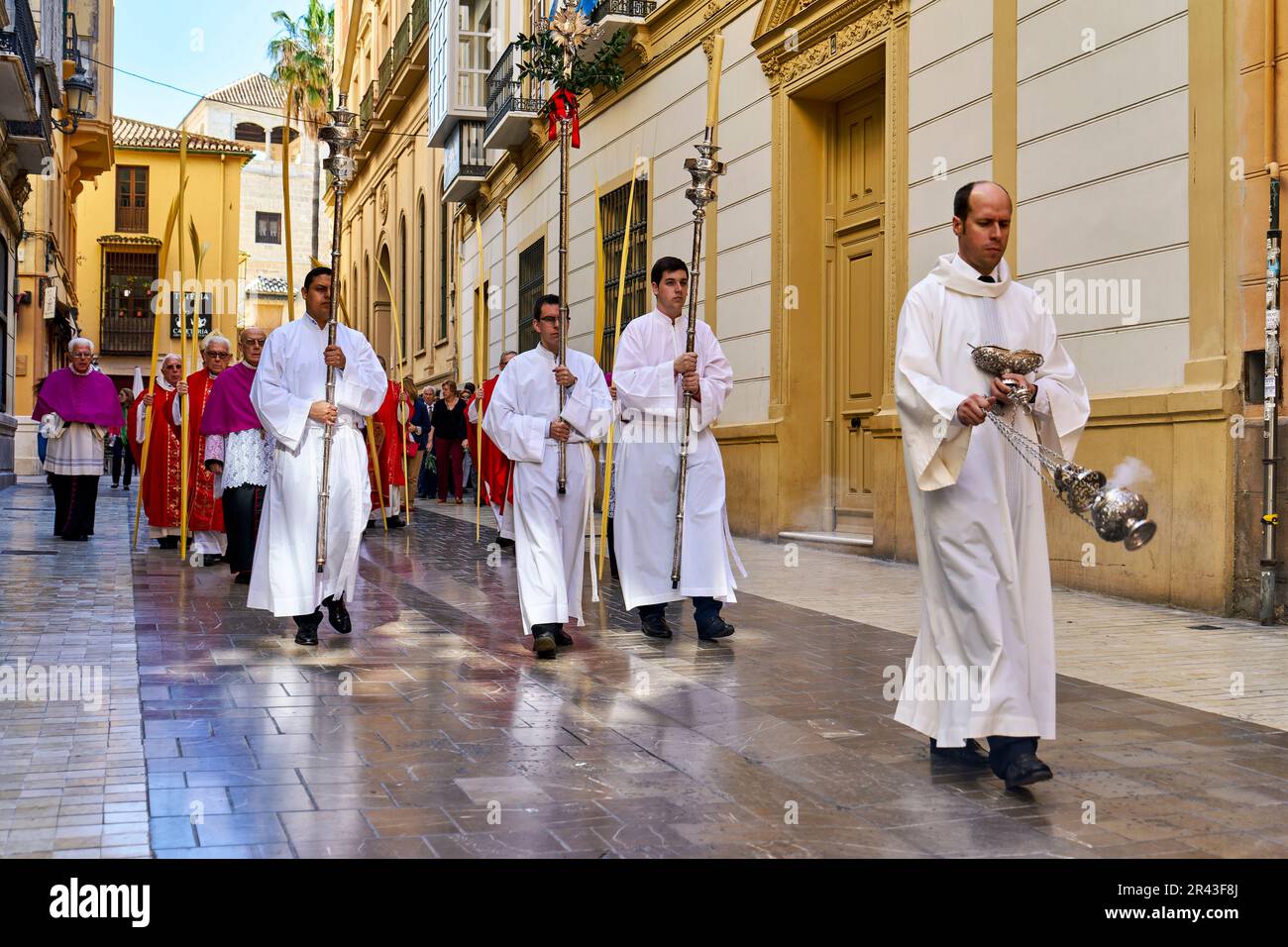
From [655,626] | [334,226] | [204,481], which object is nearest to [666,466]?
[655,626]

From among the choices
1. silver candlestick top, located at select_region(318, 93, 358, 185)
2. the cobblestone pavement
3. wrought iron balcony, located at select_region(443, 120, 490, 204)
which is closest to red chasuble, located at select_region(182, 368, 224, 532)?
the cobblestone pavement

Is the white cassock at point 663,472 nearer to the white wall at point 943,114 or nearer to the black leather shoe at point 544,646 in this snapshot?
the black leather shoe at point 544,646

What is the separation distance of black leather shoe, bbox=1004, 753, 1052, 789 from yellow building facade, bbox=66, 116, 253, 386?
→ 55.5 meters

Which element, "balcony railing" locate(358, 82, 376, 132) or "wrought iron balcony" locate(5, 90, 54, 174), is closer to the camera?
"wrought iron balcony" locate(5, 90, 54, 174)

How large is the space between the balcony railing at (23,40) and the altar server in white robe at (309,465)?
37.4ft

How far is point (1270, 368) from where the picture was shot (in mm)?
8188

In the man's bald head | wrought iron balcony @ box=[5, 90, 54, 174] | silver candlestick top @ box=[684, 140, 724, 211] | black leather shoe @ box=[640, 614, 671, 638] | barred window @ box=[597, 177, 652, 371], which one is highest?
wrought iron balcony @ box=[5, 90, 54, 174]

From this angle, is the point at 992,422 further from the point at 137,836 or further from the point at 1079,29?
the point at 1079,29

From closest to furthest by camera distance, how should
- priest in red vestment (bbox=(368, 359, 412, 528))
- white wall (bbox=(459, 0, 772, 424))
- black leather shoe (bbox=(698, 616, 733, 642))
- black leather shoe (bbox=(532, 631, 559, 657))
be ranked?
black leather shoe (bbox=(532, 631, 559, 657))
black leather shoe (bbox=(698, 616, 733, 642))
white wall (bbox=(459, 0, 772, 424))
priest in red vestment (bbox=(368, 359, 412, 528))

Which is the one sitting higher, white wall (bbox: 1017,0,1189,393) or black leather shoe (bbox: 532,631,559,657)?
white wall (bbox: 1017,0,1189,393)

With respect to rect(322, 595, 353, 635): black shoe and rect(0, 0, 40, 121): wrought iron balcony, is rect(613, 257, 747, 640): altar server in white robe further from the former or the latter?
rect(0, 0, 40, 121): wrought iron balcony

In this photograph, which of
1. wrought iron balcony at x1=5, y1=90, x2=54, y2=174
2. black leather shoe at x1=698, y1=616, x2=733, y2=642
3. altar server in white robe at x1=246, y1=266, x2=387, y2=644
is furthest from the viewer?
wrought iron balcony at x1=5, y1=90, x2=54, y2=174

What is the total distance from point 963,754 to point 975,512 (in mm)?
885

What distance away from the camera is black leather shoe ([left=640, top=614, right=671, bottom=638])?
794 cm
